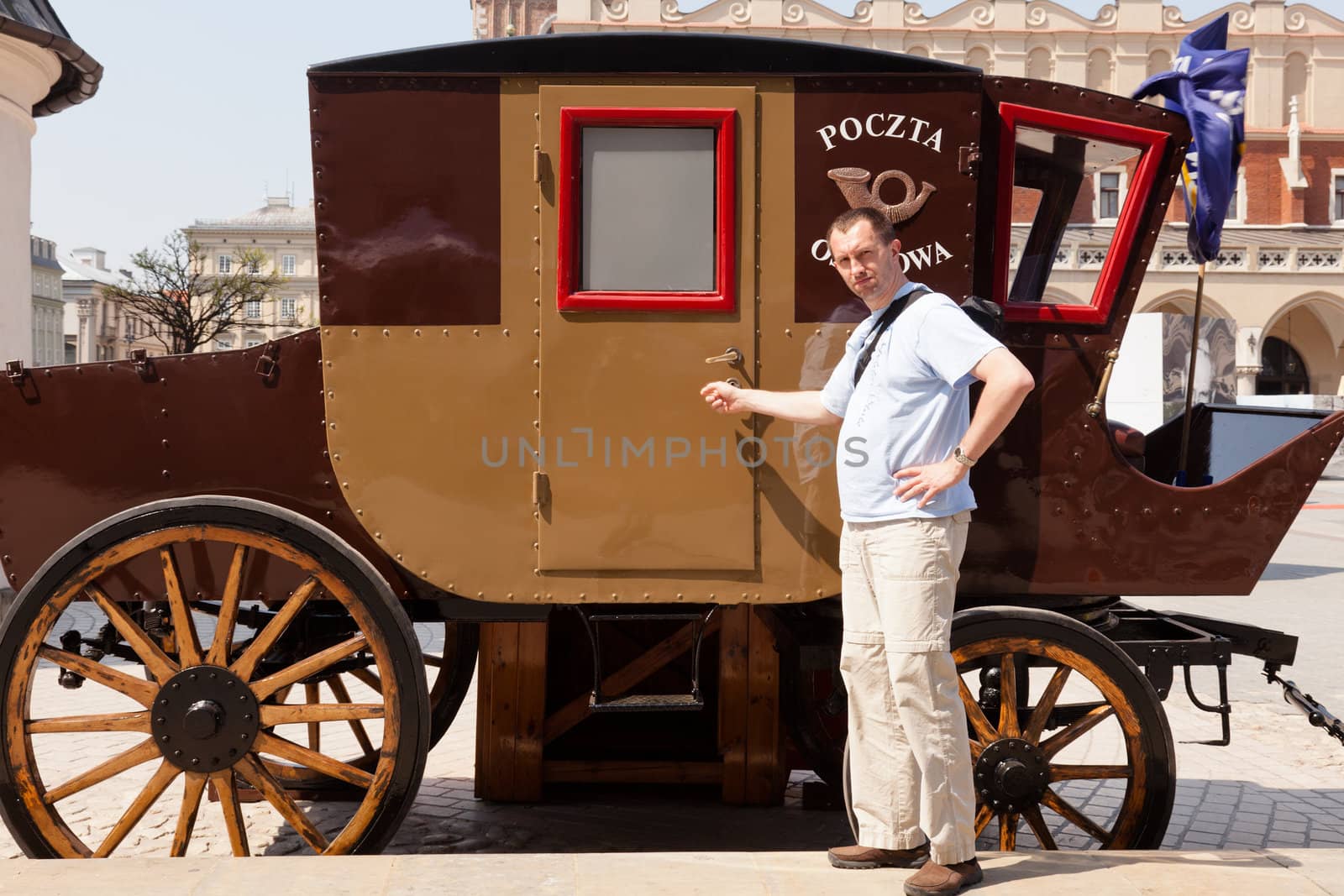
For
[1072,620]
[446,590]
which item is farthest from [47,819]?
[1072,620]

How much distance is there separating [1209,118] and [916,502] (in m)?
1.76

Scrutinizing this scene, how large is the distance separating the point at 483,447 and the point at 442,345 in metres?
0.33

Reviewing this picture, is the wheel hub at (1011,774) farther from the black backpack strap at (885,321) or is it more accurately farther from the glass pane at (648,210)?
the glass pane at (648,210)

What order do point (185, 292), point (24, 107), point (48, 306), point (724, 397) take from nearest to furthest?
point (724, 397) → point (24, 107) → point (185, 292) → point (48, 306)

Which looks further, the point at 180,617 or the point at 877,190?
the point at 877,190

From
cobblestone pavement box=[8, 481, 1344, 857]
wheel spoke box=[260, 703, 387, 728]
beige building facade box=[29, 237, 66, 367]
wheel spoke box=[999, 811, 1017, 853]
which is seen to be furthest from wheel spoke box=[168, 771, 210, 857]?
beige building facade box=[29, 237, 66, 367]

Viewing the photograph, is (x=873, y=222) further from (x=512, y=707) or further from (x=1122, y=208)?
(x=512, y=707)

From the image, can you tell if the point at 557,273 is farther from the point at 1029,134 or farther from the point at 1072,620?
the point at 1072,620

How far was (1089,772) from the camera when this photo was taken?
3865mm

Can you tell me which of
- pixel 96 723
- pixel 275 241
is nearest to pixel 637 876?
pixel 96 723

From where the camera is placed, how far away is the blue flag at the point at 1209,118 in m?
3.96

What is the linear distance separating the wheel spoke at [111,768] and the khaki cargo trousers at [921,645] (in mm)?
2057

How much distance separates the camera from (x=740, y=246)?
150 inches

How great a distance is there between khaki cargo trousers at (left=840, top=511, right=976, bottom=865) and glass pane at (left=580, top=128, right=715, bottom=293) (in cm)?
99
